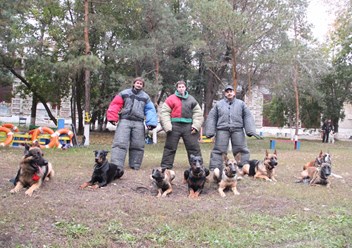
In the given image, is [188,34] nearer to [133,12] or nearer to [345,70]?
[133,12]

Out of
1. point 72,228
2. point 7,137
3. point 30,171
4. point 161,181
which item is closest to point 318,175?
point 161,181

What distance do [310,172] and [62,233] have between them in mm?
5529

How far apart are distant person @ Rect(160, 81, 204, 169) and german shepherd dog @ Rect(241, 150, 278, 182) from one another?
1136 millimetres

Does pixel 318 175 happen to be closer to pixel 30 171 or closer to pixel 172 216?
pixel 172 216

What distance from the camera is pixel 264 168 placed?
26.5 ft

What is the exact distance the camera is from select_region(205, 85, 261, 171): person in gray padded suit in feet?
26.6

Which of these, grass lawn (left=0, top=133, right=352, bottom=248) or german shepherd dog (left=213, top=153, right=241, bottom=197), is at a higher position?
german shepherd dog (left=213, top=153, right=241, bottom=197)

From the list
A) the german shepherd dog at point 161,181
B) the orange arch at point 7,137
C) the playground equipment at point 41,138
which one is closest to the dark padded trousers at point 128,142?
the german shepherd dog at point 161,181

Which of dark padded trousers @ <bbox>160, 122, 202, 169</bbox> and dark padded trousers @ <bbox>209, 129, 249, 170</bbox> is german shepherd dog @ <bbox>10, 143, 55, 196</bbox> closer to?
dark padded trousers @ <bbox>160, 122, 202, 169</bbox>

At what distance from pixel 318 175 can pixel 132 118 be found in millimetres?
3991

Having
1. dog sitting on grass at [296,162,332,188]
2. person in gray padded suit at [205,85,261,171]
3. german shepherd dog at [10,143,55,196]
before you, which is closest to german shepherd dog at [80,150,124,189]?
german shepherd dog at [10,143,55,196]

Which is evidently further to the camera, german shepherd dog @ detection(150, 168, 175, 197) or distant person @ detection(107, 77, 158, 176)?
distant person @ detection(107, 77, 158, 176)

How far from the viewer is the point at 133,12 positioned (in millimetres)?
18156

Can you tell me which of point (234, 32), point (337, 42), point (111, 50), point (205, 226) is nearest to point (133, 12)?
point (111, 50)
